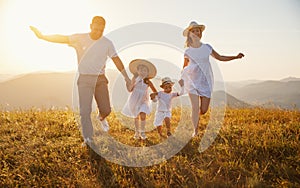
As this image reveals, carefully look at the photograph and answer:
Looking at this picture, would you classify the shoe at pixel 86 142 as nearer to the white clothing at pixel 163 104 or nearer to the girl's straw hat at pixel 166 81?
the white clothing at pixel 163 104

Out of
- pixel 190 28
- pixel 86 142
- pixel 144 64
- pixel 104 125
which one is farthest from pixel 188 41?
pixel 86 142

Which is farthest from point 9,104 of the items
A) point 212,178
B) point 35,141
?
point 212,178

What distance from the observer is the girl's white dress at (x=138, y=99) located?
7.65m

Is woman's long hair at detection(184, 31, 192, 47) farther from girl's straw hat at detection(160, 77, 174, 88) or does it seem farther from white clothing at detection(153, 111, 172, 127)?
white clothing at detection(153, 111, 172, 127)

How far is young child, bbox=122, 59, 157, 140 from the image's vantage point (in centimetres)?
762

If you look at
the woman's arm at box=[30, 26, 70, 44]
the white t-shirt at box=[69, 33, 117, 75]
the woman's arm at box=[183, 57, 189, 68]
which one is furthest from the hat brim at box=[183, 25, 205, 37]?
the woman's arm at box=[30, 26, 70, 44]

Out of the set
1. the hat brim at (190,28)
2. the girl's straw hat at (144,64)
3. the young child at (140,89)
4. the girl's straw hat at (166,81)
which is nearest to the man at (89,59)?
the girl's straw hat at (144,64)

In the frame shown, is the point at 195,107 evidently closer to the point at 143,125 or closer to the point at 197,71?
the point at 197,71

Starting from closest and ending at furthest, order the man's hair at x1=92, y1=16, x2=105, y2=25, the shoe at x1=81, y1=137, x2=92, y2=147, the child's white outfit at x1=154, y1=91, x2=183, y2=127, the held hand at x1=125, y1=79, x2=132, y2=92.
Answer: the shoe at x1=81, y1=137, x2=92, y2=147, the man's hair at x1=92, y1=16, x2=105, y2=25, the held hand at x1=125, y1=79, x2=132, y2=92, the child's white outfit at x1=154, y1=91, x2=183, y2=127

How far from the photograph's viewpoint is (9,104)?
10961mm

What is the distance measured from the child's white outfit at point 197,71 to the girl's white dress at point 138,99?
1012 mm

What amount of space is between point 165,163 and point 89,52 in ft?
9.75

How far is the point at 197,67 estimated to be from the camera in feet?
23.9

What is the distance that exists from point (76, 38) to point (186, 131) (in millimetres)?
3304
